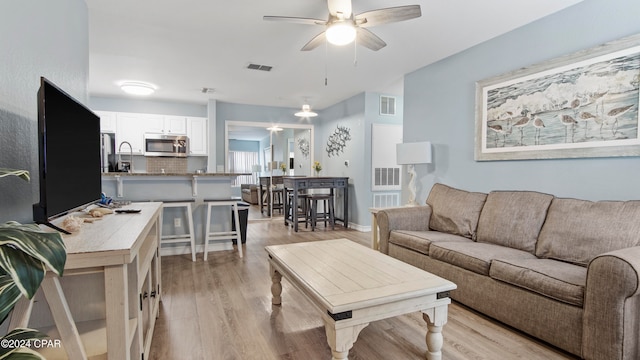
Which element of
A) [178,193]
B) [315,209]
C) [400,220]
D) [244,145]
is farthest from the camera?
[244,145]

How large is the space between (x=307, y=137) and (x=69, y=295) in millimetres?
6410

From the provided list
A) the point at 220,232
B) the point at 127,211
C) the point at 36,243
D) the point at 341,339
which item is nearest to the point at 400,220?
the point at 341,339

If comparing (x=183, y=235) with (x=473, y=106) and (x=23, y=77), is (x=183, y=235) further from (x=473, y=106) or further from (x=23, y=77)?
(x=473, y=106)

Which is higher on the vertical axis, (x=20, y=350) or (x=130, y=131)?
(x=130, y=131)

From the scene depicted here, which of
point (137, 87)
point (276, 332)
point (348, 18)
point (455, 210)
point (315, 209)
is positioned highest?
point (137, 87)

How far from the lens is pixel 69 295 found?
5.00 ft

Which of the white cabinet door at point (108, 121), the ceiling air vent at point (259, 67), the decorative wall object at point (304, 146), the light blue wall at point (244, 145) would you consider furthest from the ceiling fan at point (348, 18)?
the light blue wall at point (244, 145)

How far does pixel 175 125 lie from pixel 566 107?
6.05m

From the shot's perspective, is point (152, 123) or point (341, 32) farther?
point (152, 123)

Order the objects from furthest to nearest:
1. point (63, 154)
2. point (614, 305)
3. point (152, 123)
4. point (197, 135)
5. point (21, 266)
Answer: point (197, 135), point (152, 123), point (614, 305), point (63, 154), point (21, 266)

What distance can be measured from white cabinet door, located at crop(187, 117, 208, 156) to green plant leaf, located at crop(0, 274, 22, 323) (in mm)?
6019

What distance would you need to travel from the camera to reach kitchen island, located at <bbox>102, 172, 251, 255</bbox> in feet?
13.0

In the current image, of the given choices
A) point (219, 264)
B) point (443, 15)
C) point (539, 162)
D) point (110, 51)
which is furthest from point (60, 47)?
point (539, 162)

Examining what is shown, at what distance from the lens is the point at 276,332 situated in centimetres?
215
